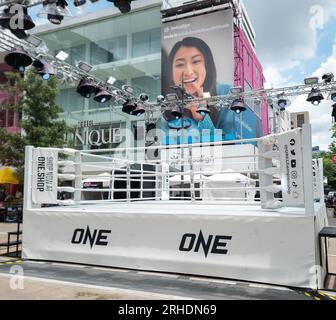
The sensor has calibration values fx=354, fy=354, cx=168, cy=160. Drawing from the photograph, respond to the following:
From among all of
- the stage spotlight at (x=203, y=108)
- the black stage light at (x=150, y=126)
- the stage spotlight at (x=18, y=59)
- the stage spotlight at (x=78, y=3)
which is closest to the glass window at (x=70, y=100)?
the black stage light at (x=150, y=126)

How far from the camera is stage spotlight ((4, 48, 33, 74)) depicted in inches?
407

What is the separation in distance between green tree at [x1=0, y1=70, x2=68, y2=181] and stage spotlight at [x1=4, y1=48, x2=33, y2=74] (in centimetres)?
555

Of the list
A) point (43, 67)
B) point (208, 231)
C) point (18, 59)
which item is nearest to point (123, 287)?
point (208, 231)

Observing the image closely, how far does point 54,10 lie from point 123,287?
727 cm

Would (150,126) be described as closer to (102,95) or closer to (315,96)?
(102,95)

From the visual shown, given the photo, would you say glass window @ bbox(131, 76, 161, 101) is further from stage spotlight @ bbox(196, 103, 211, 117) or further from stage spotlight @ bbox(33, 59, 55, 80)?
stage spotlight @ bbox(33, 59, 55, 80)

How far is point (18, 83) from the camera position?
653 inches

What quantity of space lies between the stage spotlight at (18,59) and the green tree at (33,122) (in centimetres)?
555

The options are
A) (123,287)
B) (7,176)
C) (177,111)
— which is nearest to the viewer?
(123,287)

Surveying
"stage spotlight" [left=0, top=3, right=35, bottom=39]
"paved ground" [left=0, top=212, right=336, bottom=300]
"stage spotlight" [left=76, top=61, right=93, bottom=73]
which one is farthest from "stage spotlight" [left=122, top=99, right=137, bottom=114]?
"paved ground" [left=0, top=212, right=336, bottom=300]

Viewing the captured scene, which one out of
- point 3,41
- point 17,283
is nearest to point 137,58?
point 3,41

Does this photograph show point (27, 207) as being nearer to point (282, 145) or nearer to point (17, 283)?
point (17, 283)

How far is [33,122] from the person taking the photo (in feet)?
54.1
